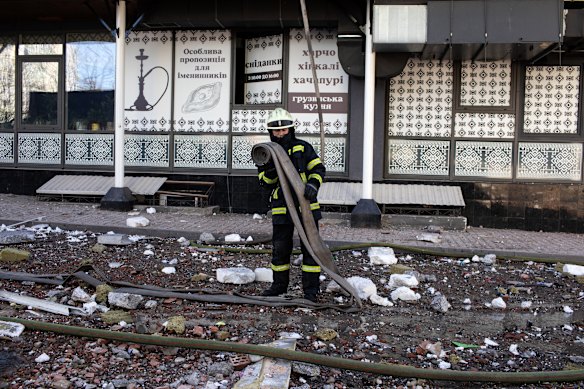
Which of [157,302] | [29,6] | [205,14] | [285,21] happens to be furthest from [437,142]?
[29,6]

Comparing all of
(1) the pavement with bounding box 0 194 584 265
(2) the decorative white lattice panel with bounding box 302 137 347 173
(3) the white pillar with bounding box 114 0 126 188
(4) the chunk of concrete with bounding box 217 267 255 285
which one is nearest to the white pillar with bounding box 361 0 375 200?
(1) the pavement with bounding box 0 194 584 265

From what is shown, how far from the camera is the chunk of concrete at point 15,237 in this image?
8891 millimetres

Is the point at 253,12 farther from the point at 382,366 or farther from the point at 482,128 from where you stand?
the point at 382,366

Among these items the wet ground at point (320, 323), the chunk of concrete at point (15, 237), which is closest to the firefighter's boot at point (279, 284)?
the wet ground at point (320, 323)

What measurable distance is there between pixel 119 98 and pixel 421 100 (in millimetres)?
6106

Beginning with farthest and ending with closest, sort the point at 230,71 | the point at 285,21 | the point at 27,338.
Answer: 1. the point at 230,71
2. the point at 285,21
3. the point at 27,338

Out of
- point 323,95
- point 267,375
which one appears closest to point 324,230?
point 323,95

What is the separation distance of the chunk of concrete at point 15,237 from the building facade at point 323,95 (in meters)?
4.53

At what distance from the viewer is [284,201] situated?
6.42 meters

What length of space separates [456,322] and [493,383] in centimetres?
169

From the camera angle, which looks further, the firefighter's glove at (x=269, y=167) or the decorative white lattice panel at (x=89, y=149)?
the decorative white lattice panel at (x=89, y=149)

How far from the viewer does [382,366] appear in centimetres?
435

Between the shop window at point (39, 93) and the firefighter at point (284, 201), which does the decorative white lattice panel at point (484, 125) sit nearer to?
the firefighter at point (284, 201)

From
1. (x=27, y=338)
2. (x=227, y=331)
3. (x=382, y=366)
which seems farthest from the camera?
(x=227, y=331)
